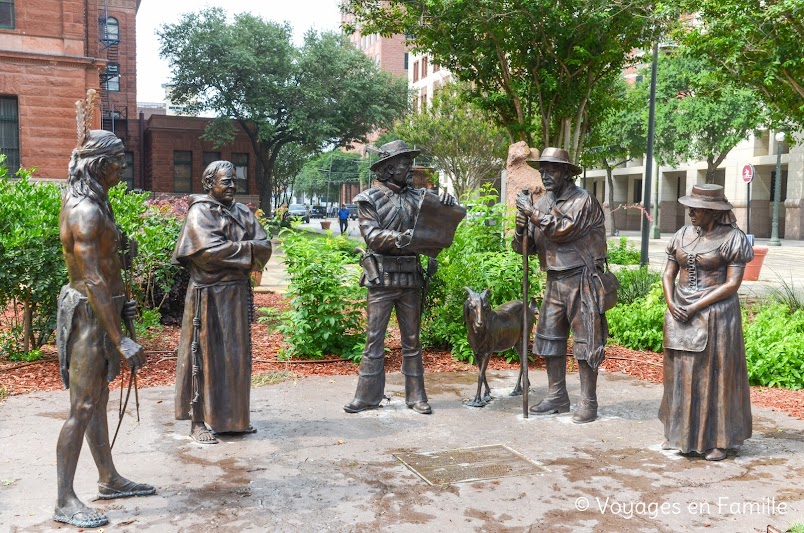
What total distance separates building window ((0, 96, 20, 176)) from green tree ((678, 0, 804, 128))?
67.4ft

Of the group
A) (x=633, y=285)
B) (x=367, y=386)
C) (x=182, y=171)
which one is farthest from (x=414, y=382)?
(x=182, y=171)

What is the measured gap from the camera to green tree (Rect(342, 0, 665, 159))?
1488 centimetres

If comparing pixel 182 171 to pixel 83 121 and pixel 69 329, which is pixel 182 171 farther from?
pixel 69 329

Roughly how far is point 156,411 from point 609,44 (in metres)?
11.8

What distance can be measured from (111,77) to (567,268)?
Answer: 126 ft

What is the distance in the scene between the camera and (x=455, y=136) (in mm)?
38094

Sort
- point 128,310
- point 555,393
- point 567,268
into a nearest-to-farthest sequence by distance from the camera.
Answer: point 128,310
point 567,268
point 555,393

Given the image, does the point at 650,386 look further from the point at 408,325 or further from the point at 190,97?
the point at 190,97

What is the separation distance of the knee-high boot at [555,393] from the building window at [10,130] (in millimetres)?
22077

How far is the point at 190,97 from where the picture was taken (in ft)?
130

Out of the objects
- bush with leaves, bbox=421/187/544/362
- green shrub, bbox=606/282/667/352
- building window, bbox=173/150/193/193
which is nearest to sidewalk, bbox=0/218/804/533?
bush with leaves, bbox=421/187/544/362

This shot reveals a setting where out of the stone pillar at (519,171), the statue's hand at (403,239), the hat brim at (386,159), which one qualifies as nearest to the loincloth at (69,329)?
the statue's hand at (403,239)

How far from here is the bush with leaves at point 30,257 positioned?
848 centimetres

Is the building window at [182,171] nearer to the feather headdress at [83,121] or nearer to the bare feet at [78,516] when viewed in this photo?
the feather headdress at [83,121]
